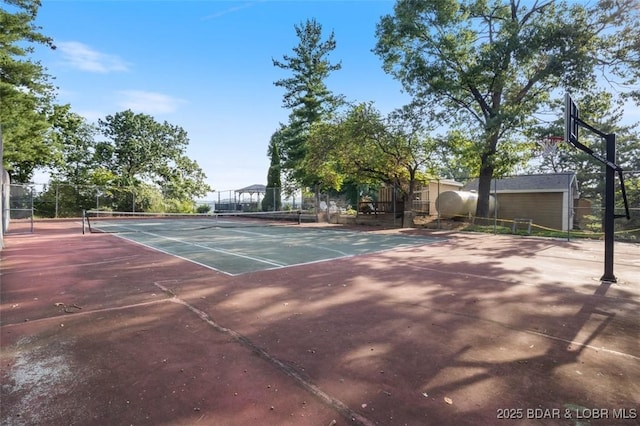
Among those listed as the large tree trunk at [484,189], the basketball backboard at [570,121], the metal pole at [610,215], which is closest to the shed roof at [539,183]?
the large tree trunk at [484,189]

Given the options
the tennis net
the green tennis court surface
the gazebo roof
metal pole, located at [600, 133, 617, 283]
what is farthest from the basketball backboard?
the gazebo roof

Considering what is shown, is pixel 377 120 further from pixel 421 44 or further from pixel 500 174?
pixel 500 174

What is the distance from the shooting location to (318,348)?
3926mm

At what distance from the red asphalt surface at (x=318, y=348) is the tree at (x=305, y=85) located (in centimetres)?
2604

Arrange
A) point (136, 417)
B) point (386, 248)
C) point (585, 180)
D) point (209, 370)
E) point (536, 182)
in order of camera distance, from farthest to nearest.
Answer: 1. point (585, 180)
2. point (536, 182)
3. point (386, 248)
4. point (209, 370)
5. point (136, 417)

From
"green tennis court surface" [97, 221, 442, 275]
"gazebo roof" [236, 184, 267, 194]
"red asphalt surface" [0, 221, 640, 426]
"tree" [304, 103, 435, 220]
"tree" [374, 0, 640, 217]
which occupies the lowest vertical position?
"red asphalt surface" [0, 221, 640, 426]

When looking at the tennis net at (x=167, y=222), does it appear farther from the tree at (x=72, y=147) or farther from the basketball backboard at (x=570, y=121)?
the basketball backboard at (x=570, y=121)

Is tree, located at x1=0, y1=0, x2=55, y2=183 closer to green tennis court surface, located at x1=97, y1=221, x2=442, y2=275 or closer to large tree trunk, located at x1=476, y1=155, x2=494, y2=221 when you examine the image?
green tennis court surface, located at x1=97, y1=221, x2=442, y2=275

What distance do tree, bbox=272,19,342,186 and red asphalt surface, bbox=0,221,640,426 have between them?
2604cm

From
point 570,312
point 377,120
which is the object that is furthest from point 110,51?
point 570,312

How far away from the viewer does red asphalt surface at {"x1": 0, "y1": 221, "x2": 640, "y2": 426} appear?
→ 2.80m

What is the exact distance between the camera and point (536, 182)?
84.2ft

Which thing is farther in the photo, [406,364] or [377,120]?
[377,120]

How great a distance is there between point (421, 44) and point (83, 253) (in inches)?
727
